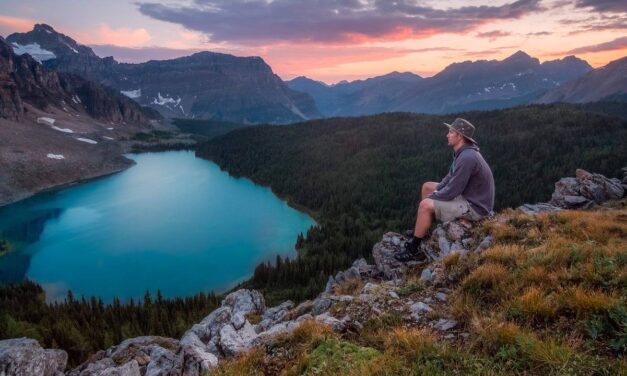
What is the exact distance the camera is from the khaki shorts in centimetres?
1317

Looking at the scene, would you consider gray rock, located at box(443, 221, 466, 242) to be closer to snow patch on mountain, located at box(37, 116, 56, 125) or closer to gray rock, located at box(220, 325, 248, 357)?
gray rock, located at box(220, 325, 248, 357)

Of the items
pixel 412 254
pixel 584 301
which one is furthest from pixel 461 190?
pixel 584 301

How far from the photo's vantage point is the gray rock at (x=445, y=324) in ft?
24.1

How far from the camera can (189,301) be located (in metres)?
45.1

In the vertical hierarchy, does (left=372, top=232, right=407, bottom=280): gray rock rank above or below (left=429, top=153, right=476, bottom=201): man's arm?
below

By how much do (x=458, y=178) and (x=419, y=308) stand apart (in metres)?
5.68

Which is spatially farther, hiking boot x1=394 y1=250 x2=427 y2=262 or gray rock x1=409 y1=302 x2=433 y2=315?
hiking boot x1=394 y1=250 x2=427 y2=262

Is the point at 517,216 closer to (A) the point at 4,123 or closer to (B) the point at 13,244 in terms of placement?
(B) the point at 13,244

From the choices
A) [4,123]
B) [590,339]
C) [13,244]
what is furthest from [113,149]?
[590,339]

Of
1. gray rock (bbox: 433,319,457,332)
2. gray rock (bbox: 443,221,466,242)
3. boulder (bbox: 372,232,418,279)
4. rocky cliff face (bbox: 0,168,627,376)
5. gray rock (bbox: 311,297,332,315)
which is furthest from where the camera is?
boulder (bbox: 372,232,418,279)

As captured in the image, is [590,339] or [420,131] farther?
[420,131]

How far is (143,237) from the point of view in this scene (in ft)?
253

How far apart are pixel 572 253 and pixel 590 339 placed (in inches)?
131

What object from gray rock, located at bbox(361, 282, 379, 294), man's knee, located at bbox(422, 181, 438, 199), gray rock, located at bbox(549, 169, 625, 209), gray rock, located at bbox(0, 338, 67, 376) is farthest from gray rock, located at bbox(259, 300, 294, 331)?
gray rock, located at bbox(549, 169, 625, 209)
